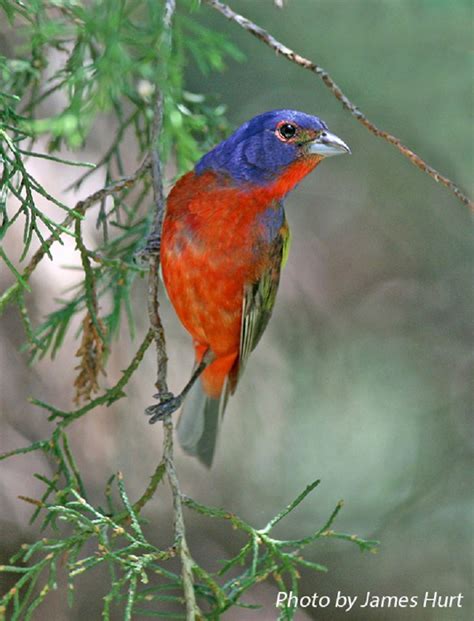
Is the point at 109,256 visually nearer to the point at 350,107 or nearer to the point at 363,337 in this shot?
the point at 350,107

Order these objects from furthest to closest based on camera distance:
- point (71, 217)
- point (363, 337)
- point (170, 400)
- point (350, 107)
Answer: point (363, 337)
point (170, 400)
point (71, 217)
point (350, 107)

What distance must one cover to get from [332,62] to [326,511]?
3.13 m

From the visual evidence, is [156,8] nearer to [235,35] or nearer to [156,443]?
[156,443]

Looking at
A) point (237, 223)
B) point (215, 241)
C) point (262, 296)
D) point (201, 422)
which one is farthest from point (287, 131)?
point (201, 422)

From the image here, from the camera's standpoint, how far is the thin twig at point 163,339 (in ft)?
9.29

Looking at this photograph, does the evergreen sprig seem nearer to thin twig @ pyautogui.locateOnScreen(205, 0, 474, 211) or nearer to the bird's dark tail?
thin twig @ pyautogui.locateOnScreen(205, 0, 474, 211)

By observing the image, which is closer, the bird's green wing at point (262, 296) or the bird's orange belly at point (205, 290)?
the bird's orange belly at point (205, 290)

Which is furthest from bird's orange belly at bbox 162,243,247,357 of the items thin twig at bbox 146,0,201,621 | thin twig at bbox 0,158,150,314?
thin twig at bbox 0,158,150,314

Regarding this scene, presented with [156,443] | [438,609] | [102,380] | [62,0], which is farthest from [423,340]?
[62,0]

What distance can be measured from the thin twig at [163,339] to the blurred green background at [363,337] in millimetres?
2044

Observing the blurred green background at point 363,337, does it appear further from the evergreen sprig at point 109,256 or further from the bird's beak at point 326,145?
the bird's beak at point 326,145

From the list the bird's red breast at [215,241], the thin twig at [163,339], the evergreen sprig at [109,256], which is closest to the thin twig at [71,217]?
the evergreen sprig at [109,256]

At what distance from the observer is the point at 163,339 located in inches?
130

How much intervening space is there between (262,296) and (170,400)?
590 millimetres
